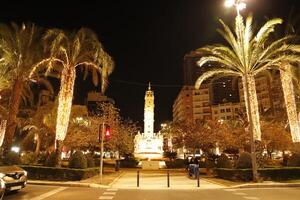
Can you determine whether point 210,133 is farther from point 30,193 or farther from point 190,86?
point 190,86

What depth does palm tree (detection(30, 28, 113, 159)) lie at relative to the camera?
76.3 ft

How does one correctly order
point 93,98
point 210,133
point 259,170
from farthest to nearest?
point 93,98 < point 210,133 < point 259,170

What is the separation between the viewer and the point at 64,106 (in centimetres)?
2345

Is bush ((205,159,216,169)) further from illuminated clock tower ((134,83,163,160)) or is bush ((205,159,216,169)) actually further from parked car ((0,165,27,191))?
illuminated clock tower ((134,83,163,160))

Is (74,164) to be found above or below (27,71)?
below

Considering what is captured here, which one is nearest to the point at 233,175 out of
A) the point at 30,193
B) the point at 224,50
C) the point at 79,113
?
the point at 224,50

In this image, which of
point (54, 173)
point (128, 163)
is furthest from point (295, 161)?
point (128, 163)

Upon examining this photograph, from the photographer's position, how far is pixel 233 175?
70.1 feet

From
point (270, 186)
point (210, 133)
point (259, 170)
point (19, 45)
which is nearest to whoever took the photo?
point (270, 186)

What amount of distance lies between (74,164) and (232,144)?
23917mm

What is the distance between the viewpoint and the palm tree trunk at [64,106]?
75.6 feet

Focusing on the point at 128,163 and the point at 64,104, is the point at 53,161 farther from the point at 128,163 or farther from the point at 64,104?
the point at 128,163

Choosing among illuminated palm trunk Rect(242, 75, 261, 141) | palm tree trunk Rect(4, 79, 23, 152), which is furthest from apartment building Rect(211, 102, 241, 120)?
palm tree trunk Rect(4, 79, 23, 152)

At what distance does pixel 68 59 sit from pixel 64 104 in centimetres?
336
